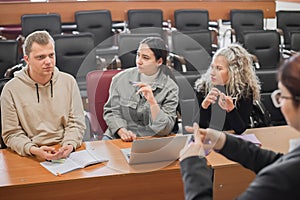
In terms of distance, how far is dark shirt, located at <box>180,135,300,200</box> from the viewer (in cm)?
109

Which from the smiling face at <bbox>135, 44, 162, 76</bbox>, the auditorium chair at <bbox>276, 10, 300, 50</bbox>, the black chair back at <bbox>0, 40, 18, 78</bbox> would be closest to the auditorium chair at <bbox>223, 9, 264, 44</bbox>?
the auditorium chair at <bbox>276, 10, 300, 50</bbox>

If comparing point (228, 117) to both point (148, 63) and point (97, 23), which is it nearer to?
point (148, 63)

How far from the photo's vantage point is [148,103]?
91.3 inches

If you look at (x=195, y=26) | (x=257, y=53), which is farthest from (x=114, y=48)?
(x=257, y=53)

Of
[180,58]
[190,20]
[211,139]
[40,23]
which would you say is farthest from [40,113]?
[190,20]

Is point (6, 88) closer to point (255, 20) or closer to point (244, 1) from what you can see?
point (255, 20)

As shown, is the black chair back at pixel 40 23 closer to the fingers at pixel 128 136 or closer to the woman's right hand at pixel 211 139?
the fingers at pixel 128 136

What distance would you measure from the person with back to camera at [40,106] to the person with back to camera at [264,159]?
A: 94cm

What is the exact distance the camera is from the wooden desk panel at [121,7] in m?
5.48

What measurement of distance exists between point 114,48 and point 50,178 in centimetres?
313

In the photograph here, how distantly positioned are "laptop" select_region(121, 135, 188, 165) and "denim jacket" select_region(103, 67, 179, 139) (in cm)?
34

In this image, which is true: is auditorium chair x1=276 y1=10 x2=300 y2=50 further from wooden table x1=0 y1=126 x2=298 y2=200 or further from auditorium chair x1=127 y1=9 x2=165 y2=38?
wooden table x1=0 y1=126 x2=298 y2=200

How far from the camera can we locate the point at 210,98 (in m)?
2.36

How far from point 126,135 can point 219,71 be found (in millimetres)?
699
